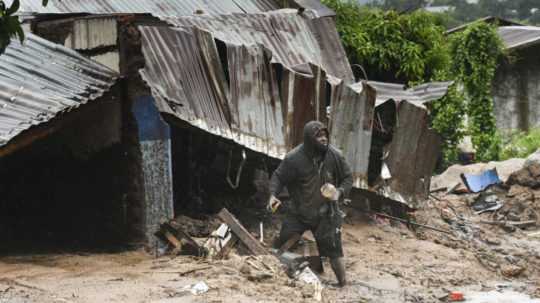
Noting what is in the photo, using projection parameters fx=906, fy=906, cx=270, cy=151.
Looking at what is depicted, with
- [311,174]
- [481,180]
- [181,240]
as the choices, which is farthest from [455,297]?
[481,180]

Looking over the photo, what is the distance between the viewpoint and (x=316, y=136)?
1044 centimetres

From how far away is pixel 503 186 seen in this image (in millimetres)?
17922

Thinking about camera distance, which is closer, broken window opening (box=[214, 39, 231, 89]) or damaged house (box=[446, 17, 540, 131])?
broken window opening (box=[214, 39, 231, 89])

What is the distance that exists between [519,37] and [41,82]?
66.1ft

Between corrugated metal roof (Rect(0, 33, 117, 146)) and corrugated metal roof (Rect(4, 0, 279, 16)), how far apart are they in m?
1.40

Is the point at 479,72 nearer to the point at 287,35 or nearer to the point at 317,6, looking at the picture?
the point at 317,6

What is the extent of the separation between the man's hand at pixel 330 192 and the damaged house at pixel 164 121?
6.29 feet

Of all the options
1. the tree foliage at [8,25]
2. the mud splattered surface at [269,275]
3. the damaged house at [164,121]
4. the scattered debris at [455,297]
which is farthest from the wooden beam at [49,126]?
the scattered debris at [455,297]

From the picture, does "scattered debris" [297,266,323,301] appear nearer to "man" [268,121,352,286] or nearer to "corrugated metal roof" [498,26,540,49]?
"man" [268,121,352,286]

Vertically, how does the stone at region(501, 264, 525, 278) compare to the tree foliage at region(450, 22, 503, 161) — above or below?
below

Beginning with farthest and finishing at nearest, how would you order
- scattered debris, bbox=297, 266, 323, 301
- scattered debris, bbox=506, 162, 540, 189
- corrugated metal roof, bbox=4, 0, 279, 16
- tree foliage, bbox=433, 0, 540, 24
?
tree foliage, bbox=433, 0, 540, 24
scattered debris, bbox=506, 162, 540, 189
corrugated metal roof, bbox=4, 0, 279, 16
scattered debris, bbox=297, 266, 323, 301

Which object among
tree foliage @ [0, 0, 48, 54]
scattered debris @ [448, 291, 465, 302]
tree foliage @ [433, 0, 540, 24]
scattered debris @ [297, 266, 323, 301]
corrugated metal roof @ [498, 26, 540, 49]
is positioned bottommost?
Result: scattered debris @ [448, 291, 465, 302]

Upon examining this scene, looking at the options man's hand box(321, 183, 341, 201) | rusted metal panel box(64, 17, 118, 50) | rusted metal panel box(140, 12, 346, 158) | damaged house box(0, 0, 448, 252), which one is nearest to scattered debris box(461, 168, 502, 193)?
damaged house box(0, 0, 448, 252)

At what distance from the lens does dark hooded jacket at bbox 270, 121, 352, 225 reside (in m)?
10.6
